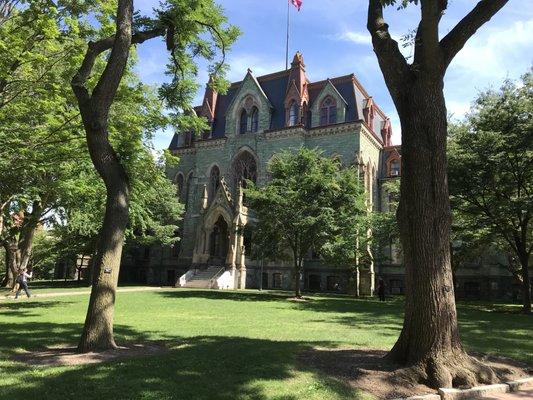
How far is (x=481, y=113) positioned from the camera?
71.4ft

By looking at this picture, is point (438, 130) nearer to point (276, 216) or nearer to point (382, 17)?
point (382, 17)

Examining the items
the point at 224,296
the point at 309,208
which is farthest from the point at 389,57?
the point at 224,296

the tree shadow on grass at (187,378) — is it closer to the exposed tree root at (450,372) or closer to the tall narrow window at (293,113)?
the exposed tree root at (450,372)

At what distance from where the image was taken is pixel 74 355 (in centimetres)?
809

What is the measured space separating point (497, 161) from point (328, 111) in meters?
20.6

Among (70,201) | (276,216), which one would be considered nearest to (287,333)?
(70,201)

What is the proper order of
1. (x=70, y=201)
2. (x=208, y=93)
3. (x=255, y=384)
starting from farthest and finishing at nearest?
(x=208, y=93) < (x=70, y=201) < (x=255, y=384)

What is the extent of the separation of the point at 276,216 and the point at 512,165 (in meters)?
A: 11.4

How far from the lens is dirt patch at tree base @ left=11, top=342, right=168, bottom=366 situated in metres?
7.55

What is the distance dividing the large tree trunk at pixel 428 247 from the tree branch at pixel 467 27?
1.91 feet

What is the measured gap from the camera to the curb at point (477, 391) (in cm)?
599

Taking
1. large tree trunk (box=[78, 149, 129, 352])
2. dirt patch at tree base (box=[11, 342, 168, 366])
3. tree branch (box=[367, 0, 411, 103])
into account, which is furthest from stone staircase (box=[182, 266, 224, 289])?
tree branch (box=[367, 0, 411, 103])

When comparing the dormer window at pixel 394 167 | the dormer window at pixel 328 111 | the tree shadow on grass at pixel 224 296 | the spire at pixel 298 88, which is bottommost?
the tree shadow on grass at pixel 224 296

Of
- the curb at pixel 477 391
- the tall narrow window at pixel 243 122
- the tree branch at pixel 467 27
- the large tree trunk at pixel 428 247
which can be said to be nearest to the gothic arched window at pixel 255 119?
the tall narrow window at pixel 243 122
